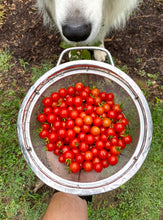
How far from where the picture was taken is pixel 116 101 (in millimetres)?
2189

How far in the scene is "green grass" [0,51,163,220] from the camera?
241 cm

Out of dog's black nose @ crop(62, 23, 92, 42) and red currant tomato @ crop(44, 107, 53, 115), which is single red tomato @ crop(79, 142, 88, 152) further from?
dog's black nose @ crop(62, 23, 92, 42)

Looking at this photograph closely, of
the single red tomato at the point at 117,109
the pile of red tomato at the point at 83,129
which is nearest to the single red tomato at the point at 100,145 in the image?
the pile of red tomato at the point at 83,129

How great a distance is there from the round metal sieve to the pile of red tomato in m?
0.08

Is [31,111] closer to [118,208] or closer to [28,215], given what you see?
[28,215]

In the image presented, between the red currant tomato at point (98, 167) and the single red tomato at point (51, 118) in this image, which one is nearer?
the red currant tomato at point (98, 167)

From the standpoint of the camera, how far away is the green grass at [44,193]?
2.41m

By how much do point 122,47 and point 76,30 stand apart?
→ 1.36 meters

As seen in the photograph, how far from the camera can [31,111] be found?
189 cm

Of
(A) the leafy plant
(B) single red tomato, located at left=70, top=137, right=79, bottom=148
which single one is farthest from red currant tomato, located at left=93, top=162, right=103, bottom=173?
(A) the leafy plant

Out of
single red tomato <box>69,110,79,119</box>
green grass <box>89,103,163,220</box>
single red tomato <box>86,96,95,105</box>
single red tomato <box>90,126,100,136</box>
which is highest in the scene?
single red tomato <box>86,96,95,105</box>

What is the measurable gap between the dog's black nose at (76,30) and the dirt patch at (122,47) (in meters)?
1.22

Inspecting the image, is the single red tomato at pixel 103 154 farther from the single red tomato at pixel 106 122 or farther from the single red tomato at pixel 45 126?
the single red tomato at pixel 45 126

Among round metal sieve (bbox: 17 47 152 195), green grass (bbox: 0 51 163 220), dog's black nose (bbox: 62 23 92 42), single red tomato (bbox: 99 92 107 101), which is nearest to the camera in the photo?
dog's black nose (bbox: 62 23 92 42)
